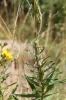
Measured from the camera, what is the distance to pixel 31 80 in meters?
1.17

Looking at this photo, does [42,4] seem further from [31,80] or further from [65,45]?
[31,80]

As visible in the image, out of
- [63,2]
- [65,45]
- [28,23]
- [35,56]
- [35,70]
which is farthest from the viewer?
[28,23]

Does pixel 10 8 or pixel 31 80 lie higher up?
pixel 10 8

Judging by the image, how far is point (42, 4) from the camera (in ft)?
18.6

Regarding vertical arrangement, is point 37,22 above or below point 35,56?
above

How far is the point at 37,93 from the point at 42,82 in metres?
0.06

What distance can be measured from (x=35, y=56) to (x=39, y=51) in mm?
47

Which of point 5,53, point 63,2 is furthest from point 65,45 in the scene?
point 63,2

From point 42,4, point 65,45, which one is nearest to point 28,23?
point 42,4

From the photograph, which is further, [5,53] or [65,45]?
[65,45]

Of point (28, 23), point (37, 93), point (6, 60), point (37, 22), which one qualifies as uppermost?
point (28, 23)

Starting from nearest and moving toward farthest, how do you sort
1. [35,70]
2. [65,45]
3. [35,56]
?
[35,56] < [35,70] < [65,45]

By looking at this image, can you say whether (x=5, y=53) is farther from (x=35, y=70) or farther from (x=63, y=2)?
(x=63, y=2)

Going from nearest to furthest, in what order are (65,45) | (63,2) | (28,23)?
(65,45) < (63,2) < (28,23)
